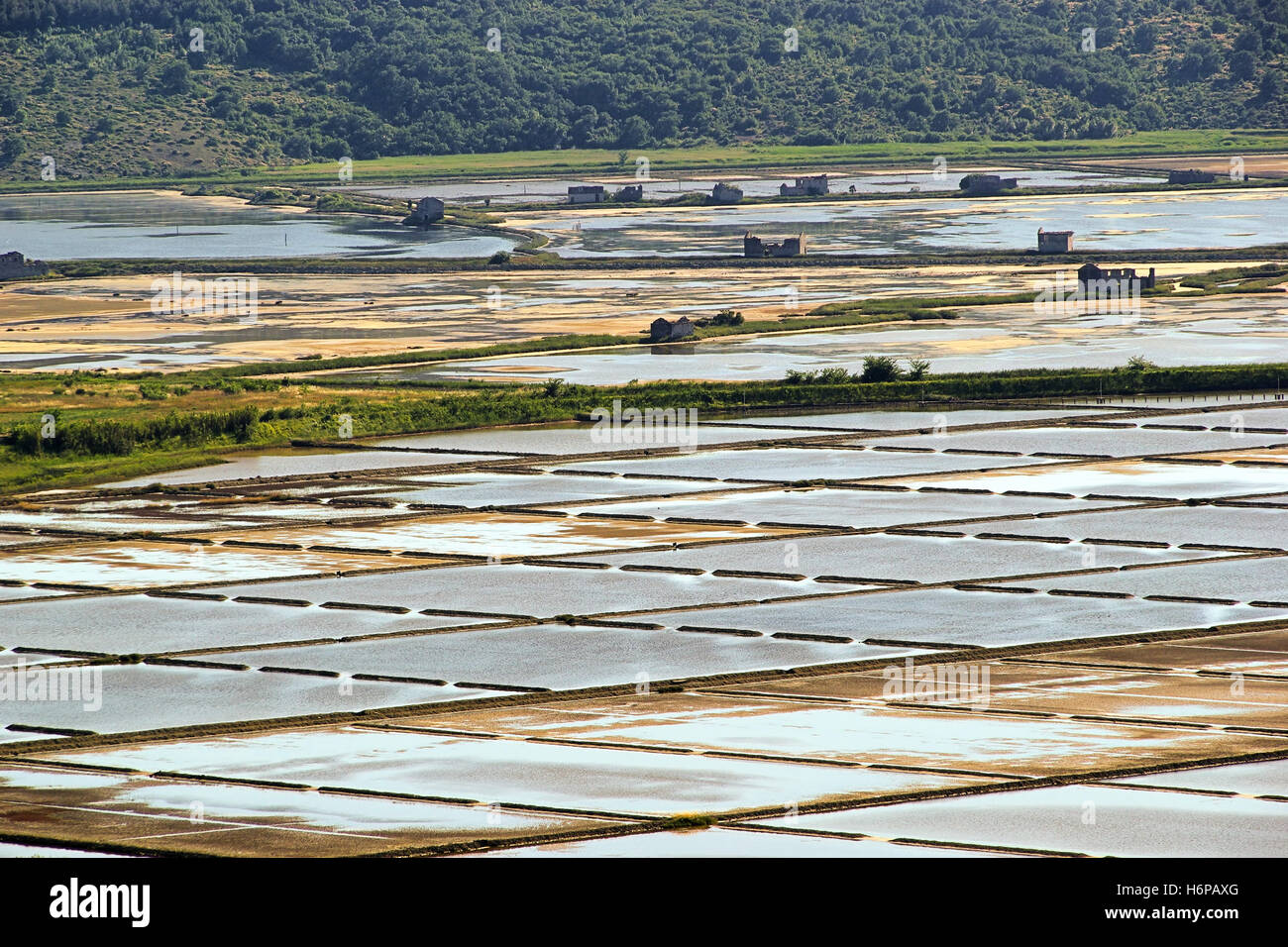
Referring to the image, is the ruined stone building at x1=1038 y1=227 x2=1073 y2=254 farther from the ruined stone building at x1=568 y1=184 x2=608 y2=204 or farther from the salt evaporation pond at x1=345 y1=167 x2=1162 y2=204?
the ruined stone building at x1=568 y1=184 x2=608 y2=204

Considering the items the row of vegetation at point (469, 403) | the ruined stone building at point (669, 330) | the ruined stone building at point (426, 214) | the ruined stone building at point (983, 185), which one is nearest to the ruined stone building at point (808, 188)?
the ruined stone building at point (983, 185)

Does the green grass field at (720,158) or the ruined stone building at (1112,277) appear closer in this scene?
the ruined stone building at (1112,277)

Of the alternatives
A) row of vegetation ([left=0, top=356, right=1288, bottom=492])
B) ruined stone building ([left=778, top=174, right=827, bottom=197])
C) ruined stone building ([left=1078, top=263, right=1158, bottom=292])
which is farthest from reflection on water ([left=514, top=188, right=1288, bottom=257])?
row of vegetation ([left=0, top=356, right=1288, bottom=492])

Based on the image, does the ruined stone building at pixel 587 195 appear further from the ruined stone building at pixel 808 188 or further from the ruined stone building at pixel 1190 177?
the ruined stone building at pixel 1190 177

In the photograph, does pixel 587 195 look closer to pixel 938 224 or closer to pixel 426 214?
pixel 426 214

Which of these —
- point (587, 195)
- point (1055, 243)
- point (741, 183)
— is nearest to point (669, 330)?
point (1055, 243)

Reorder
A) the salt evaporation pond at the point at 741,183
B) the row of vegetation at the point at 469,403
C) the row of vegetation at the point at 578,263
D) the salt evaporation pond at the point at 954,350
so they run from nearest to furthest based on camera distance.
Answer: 1. the row of vegetation at the point at 469,403
2. the salt evaporation pond at the point at 954,350
3. the row of vegetation at the point at 578,263
4. the salt evaporation pond at the point at 741,183
